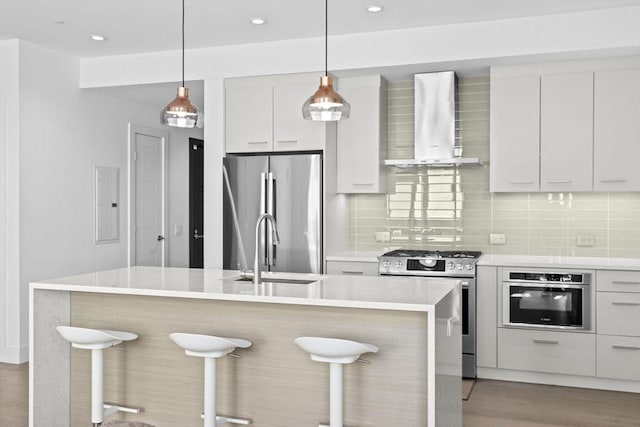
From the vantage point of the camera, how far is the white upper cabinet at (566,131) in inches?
188

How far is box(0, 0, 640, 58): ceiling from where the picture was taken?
4332mm

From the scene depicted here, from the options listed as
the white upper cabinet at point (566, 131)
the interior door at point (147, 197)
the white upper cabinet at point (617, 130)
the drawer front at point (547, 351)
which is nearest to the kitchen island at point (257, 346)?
the drawer front at point (547, 351)

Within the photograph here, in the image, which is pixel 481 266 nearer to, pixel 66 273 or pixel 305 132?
pixel 305 132

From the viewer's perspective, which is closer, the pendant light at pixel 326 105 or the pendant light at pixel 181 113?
the pendant light at pixel 326 105

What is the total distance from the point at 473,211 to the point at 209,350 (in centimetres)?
308

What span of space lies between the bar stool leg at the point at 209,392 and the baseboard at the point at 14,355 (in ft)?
9.28

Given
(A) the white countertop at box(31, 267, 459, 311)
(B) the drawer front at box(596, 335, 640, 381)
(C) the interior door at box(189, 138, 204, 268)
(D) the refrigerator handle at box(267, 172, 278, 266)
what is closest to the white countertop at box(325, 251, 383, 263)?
(D) the refrigerator handle at box(267, 172, 278, 266)

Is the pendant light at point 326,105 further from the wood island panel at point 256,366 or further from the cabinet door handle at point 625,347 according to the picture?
the cabinet door handle at point 625,347

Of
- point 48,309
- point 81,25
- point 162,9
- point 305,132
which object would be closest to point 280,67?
point 305,132

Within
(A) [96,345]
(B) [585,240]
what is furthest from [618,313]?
(A) [96,345]

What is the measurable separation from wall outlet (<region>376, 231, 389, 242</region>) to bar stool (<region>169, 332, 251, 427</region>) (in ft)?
8.70

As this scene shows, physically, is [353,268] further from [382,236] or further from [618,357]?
[618,357]

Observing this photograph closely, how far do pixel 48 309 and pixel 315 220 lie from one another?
222cm

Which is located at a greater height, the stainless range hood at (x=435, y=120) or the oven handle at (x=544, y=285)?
the stainless range hood at (x=435, y=120)
